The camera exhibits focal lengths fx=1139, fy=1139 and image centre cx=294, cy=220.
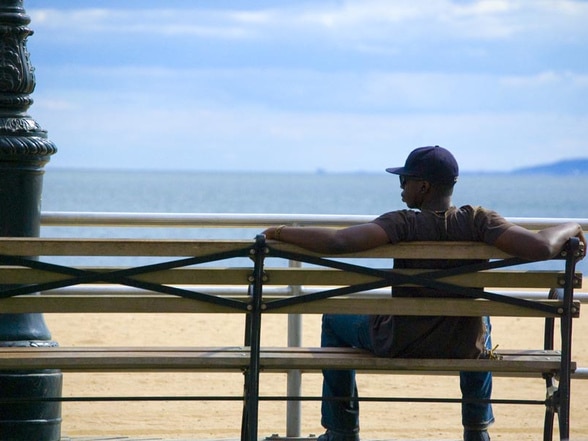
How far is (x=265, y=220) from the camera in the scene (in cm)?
577

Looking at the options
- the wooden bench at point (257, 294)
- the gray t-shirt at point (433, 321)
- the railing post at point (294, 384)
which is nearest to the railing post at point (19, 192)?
the wooden bench at point (257, 294)

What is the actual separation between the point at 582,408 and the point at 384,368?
3.92 m

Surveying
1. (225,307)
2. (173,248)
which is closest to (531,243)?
(225,307)

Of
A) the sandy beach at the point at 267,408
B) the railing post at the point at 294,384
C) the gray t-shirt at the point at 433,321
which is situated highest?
the gray t-shirt at the point at 433,321

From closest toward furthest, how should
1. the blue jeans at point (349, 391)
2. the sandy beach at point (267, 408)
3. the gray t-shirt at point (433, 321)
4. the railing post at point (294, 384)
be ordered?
the gray t-shirt at point (433, 321) < the blue jeans at point (349, 391) < the railing post at point (294, 384) < the sandy beach at point (267, 408)

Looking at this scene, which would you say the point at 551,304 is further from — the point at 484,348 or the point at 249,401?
the point at 249,401

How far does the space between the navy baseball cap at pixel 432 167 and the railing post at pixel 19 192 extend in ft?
6.08

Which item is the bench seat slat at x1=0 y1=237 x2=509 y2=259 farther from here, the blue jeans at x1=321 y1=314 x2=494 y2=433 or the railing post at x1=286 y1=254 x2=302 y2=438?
the railing post at x1=286 y1=254 x2=302 y2=438

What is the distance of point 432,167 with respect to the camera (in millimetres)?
4844

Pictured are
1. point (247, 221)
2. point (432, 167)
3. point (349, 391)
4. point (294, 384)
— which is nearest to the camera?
point (432, 167)

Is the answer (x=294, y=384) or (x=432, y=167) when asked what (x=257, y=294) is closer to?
(x=432, y=167)

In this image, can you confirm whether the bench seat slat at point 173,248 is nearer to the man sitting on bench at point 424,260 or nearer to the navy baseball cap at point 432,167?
the man sitting on bench at point 424,260

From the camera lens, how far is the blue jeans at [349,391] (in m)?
4.99

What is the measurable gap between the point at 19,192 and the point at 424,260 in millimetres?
2048
